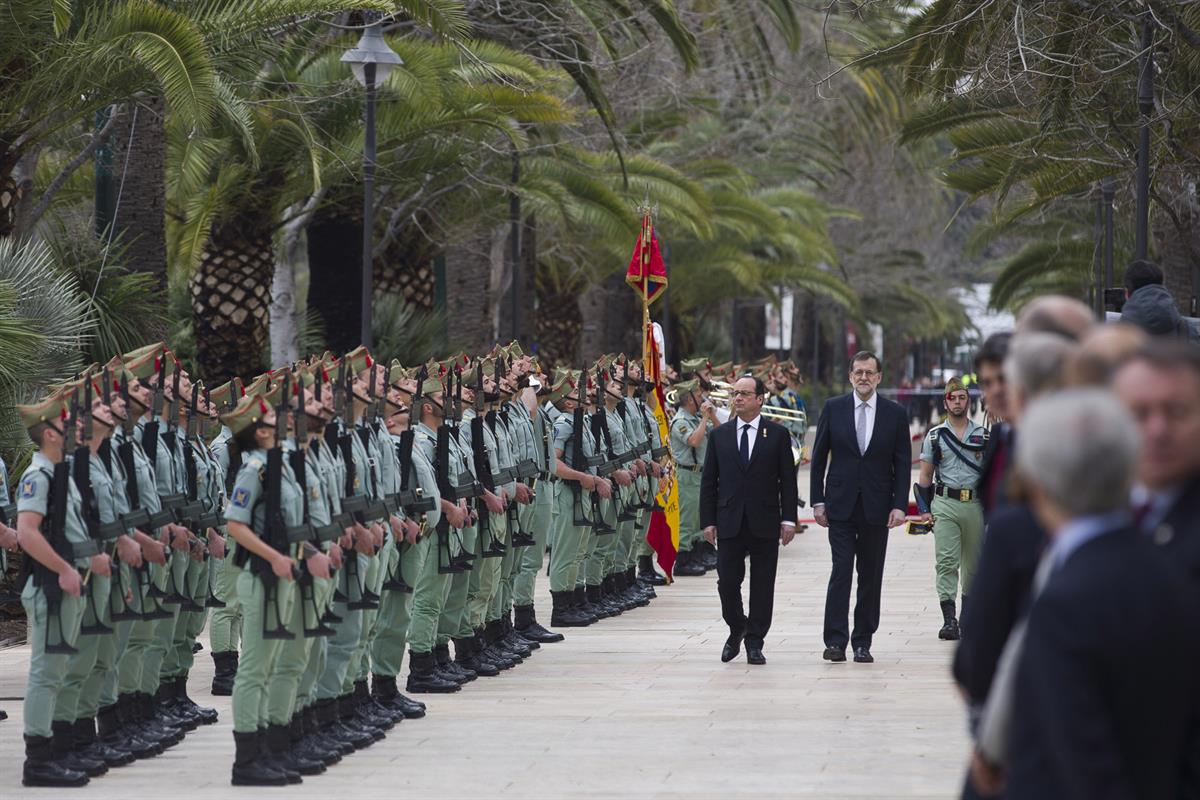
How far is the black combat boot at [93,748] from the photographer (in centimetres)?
988

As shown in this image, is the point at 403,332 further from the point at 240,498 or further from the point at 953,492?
the point at 240,498

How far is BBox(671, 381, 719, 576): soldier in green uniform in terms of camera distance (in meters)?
20.8

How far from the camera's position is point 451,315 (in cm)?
2820

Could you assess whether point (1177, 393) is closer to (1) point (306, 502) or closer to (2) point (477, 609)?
(1) point (306, 502)

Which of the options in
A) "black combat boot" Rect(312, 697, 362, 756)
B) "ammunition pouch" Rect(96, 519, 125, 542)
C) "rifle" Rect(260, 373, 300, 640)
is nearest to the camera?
"rifle" Rect(260, 373, 300, 640)

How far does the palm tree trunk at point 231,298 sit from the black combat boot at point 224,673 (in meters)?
8.49

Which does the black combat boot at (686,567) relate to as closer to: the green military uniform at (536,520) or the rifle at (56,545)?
the green military uniform at (536,520)

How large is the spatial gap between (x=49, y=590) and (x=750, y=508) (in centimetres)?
556

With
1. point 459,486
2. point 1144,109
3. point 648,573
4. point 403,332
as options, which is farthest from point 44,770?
point 403,332

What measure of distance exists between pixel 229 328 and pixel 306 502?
37.0 ft

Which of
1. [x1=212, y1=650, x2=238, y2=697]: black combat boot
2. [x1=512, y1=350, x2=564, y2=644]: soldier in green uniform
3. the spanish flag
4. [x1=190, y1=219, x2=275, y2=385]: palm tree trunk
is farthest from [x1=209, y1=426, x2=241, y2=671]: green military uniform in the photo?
[x1=190, y1=219, x2=275, y2=385]: palm tree trunk

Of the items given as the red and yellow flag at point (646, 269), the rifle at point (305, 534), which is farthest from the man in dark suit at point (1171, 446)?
the red and yellow flag at point (646, 269)

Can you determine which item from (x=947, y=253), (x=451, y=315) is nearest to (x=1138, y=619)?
(x=451, y=315)

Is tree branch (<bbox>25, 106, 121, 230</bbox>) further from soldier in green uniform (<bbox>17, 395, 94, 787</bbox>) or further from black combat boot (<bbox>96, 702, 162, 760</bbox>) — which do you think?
soldier in green uniform (<bbox>17, 395, 94, 787</bbox>)
